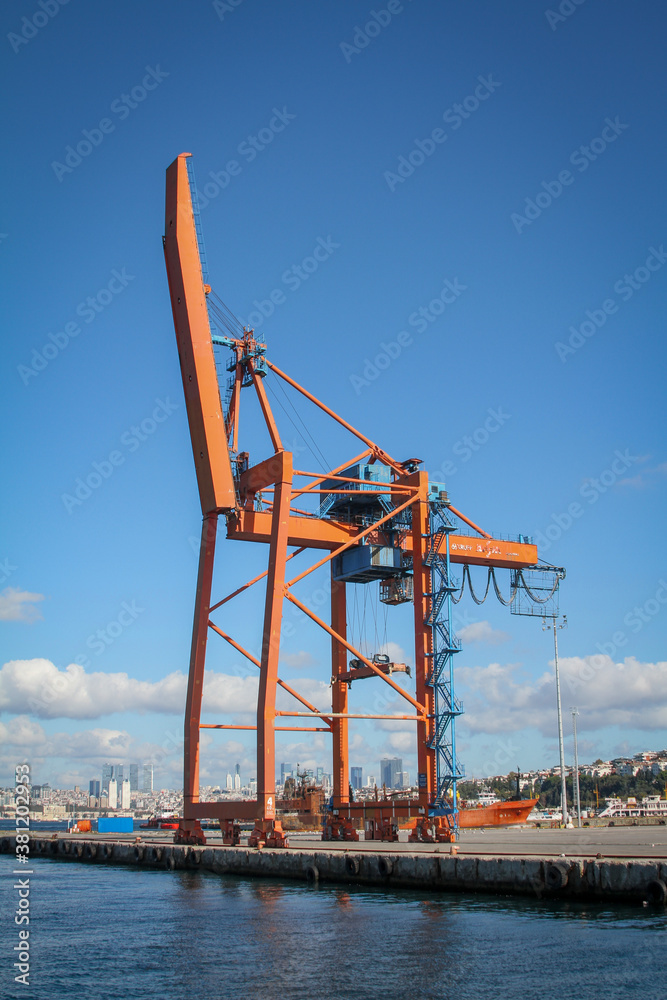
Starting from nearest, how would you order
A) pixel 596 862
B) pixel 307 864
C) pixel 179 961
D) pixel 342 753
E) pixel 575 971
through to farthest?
pixel 575 971 → pixel 179 961 → pixel 596 862 → pixel 307 864 → pixel 342 753

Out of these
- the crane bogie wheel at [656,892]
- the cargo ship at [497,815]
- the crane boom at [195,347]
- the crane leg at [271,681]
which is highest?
the crane boom at [195,347]

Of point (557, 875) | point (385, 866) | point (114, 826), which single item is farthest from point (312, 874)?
point (114, 826)

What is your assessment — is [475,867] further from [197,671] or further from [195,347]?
[195,347]

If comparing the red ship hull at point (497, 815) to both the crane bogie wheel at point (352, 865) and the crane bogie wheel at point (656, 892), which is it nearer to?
the crane bogie wheel at point (352, 865)

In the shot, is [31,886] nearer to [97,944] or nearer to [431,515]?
[97,944]

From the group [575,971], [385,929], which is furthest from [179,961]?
[575,971]

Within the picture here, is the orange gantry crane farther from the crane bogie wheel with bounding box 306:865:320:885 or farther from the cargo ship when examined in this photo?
the cargo ship

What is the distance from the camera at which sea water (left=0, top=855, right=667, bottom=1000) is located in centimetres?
1369

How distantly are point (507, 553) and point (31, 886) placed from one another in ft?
67.6

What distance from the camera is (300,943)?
16.7 m

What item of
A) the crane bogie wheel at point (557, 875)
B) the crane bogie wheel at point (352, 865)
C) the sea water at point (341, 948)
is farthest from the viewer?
the crane bogie wheel at point (352, 865)

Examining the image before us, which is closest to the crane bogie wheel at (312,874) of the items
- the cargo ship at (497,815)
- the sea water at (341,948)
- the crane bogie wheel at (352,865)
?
the crane bogie wheel at (352,865)

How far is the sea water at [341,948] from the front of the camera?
13.7 meters

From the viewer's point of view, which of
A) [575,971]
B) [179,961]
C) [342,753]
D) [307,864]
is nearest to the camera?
[575,971]
